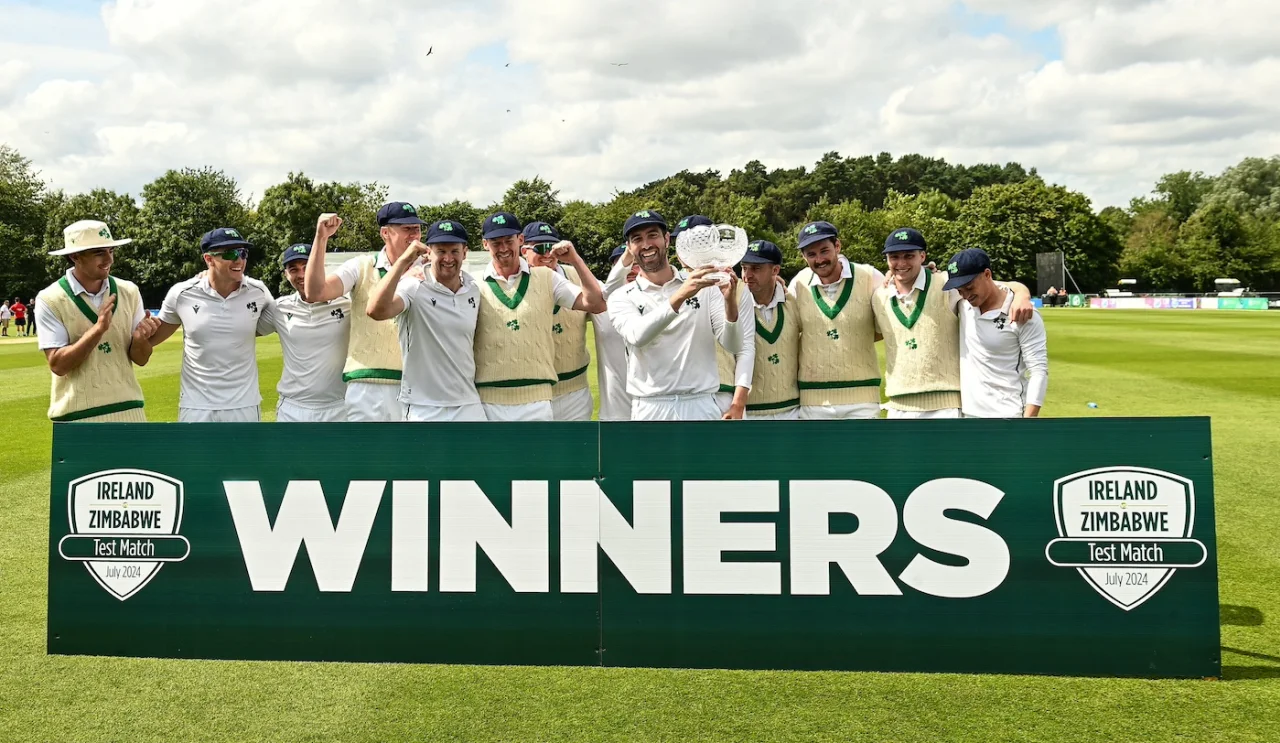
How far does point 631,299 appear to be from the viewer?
546 centimetres

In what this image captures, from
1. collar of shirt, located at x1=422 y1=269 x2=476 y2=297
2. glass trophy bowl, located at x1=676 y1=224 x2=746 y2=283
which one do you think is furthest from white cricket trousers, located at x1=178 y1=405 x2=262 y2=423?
glass trophy bowl, located at x1=676 y1=224 x2=746 y2=283

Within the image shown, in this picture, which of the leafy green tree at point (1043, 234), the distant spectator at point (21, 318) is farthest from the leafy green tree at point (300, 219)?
the leafy green tree at point (1043, 234)

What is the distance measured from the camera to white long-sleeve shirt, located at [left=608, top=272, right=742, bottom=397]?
5410mm

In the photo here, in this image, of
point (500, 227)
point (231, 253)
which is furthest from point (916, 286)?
point (231, 253)

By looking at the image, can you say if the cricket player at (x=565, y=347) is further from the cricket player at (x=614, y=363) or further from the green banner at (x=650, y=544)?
the green banner at (x=650, y=544)

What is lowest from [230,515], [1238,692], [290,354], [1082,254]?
[1238,692]

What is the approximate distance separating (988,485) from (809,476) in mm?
794

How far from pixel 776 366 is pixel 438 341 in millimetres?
2075

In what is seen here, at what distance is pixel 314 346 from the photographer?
21.4 ft

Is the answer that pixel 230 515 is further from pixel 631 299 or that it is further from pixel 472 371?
pixel 631 299

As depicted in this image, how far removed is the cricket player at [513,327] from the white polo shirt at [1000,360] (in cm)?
226

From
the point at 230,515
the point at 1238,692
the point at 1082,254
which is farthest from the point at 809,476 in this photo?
the point at 1082,254

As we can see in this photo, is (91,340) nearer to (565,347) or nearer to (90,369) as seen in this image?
(90,369)

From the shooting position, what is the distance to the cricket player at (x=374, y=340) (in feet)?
20.3
